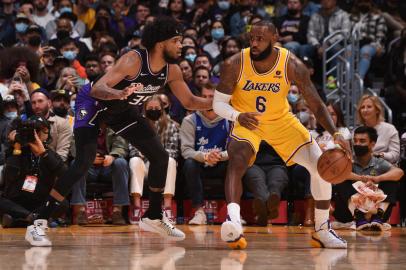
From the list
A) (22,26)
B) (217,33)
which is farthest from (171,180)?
(22,26)

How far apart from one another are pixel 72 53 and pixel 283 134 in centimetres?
605

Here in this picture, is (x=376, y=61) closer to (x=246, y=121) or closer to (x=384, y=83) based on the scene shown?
(x=384, y=83)

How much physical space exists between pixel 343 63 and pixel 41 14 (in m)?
4.98

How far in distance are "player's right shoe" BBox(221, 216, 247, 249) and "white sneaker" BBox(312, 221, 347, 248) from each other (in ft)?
2.23

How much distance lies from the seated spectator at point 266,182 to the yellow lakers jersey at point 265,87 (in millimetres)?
2846

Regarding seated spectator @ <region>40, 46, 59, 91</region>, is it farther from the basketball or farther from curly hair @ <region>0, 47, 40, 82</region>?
the basketball

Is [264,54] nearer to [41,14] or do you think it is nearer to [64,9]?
[64,9]

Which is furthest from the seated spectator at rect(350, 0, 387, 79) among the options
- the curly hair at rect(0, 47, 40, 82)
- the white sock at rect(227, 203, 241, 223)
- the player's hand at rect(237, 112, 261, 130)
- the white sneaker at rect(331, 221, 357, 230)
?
the white sock at rect(227, 203, 241, 223)

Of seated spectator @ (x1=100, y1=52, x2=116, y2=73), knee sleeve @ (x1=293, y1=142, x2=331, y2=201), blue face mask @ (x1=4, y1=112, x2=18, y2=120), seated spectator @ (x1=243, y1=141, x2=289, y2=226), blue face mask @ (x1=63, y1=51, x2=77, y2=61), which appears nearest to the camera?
knee sleeve @ (x1=293, y1=142, x2=331, y2=201)

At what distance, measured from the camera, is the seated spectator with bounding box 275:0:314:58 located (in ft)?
41.9

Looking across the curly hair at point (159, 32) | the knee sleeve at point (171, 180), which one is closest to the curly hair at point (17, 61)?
the knee sleeve at point (171, 180)

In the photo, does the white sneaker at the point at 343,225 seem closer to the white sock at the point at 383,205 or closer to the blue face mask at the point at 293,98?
the white sock at the point at 383,205

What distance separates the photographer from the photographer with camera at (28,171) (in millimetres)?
9094

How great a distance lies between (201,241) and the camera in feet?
24.1
